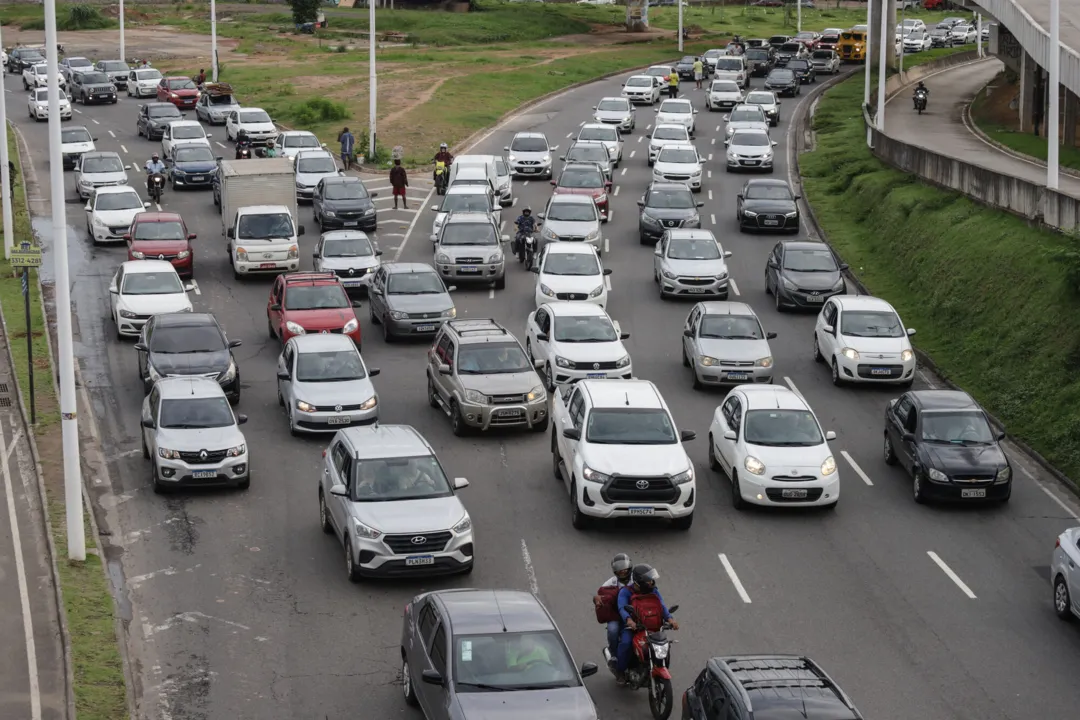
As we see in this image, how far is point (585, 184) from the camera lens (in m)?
47.8

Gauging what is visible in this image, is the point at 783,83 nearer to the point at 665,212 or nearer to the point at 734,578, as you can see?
the point at 665,212

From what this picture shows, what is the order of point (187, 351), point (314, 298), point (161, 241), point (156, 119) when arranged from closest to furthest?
point (187, 351) < point (314, 298) < point (161, 241) < point (156, 119)

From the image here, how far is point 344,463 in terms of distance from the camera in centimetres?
2217

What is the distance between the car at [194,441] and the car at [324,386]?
6.18 feet

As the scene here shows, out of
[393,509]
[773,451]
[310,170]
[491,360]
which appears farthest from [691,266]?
[393,509]

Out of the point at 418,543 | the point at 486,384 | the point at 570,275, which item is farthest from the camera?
the point at 570,275

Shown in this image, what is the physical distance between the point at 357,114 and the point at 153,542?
A: 47548 mm

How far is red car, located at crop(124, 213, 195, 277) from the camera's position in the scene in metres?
39.3

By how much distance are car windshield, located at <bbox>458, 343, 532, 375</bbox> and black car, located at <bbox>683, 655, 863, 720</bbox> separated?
13440 millimetres

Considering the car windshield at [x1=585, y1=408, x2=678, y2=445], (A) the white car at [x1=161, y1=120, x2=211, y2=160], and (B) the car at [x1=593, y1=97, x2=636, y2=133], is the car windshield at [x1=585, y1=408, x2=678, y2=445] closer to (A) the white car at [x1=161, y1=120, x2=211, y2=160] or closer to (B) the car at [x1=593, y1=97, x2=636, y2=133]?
A: (A) the white car at [x1=161, y1=120, x2=211, y2=160]

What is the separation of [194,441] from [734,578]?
9.17 meters

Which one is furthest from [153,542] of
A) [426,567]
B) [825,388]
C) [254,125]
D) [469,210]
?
[254,125]

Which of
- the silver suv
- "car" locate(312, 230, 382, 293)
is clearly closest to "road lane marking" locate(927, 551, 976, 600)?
the silver suv

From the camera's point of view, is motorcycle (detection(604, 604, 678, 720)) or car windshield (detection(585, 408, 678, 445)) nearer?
motorcycle (detection(604, 604, 678, 720))
